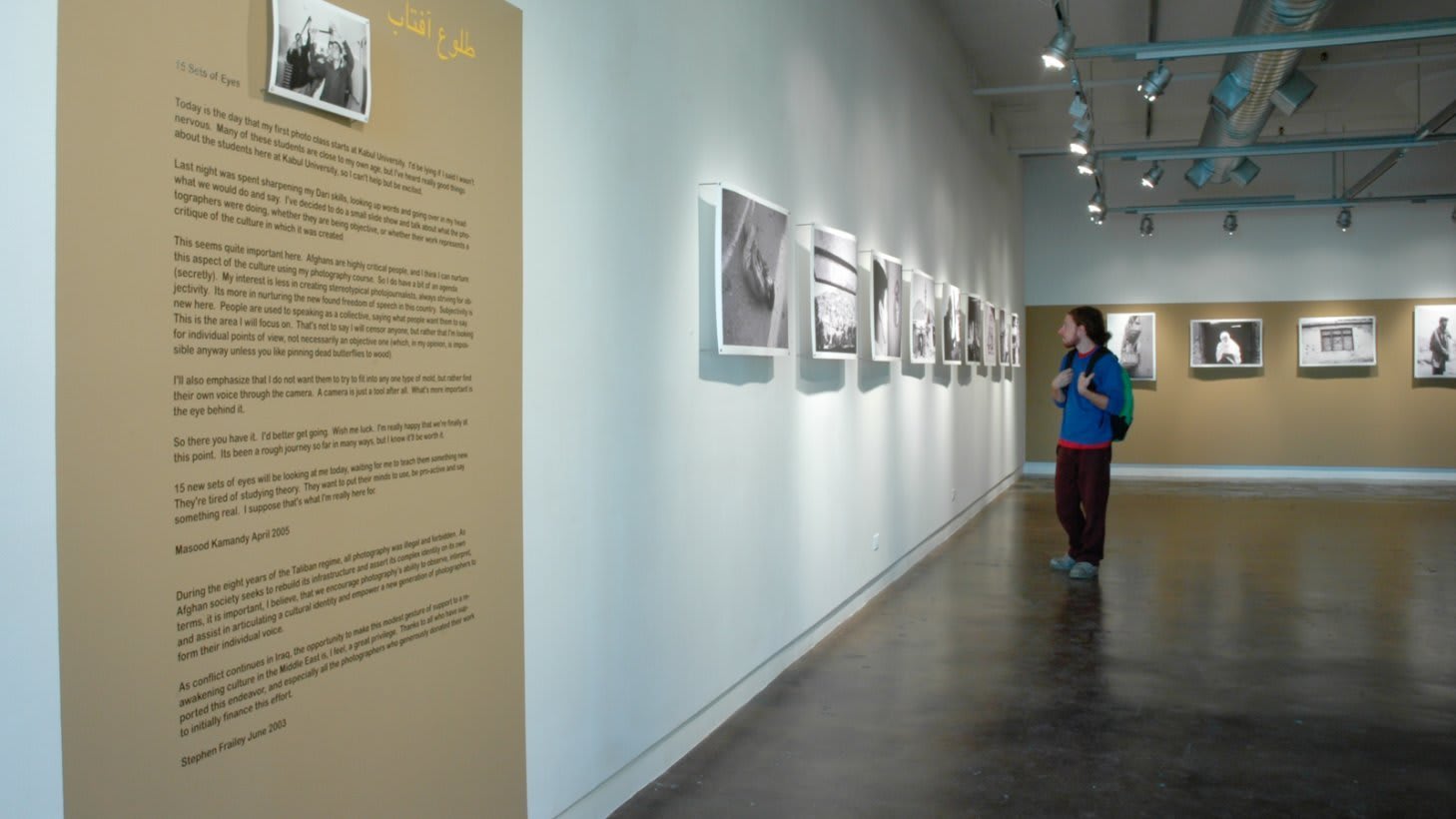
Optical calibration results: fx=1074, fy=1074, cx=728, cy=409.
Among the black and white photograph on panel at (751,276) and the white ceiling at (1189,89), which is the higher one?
the white ceiling at (1189,89)

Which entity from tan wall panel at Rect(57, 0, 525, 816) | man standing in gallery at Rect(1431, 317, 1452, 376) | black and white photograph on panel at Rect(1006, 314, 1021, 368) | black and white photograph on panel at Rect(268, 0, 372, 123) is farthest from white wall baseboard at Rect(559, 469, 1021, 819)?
man standing in gallery at Rect(1431, 317, 1452, 376)

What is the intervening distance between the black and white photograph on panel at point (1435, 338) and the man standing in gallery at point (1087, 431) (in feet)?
37.6

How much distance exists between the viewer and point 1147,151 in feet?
39.9

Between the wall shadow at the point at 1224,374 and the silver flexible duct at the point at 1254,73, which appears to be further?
the wall shadow at the point at 1224,374

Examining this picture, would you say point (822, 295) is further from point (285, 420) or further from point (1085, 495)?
point (285, 420)

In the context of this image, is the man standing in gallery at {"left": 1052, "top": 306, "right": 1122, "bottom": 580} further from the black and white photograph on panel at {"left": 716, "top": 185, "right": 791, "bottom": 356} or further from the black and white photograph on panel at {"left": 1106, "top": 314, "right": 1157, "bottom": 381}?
the black and white photograph on panel at {"left": 1106, "top": 314, "right": 1157, "bottom": 381}

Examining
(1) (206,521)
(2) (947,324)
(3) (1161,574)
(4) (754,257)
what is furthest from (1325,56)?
(1) (206,521)

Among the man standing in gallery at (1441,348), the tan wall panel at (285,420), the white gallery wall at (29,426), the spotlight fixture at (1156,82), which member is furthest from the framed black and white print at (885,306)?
the man standing in gallery at (1441,348)

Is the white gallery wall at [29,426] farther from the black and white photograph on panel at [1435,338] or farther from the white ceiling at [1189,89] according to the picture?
the black and white photograph on panel at [1435,338]

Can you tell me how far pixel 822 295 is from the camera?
616 centimetres

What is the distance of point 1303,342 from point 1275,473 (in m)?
2.18

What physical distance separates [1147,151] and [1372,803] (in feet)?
31.5

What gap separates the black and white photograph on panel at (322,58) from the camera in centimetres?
229

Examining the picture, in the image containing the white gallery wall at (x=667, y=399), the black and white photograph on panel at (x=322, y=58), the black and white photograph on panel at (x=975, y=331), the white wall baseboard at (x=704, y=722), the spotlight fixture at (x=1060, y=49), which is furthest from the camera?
the black and white photograph on panel at (x=975, y=331)
